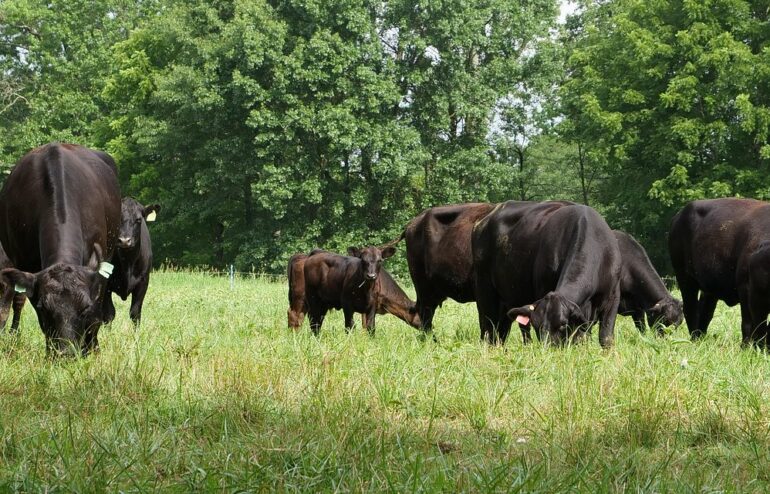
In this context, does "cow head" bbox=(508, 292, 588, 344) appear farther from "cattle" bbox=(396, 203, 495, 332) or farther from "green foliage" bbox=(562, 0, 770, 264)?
"green foliage" bbox=(562, 0, 770, 264)

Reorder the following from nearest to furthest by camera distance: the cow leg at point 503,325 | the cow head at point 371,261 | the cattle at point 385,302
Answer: the cow leg at point 503,325, the cow head at point 371,261, the cattle at point 385,302

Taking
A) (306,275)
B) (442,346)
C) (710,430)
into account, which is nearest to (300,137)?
(306,275)

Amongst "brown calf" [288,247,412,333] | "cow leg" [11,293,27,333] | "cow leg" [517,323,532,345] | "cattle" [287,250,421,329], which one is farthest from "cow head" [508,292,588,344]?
"cow leg" [11,293,27,333]

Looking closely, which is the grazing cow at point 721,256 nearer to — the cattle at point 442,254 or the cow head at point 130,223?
the cattle at point 442,254

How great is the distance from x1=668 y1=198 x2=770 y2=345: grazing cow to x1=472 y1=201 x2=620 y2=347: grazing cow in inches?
59.2

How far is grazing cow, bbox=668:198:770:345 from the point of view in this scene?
9.34 metres

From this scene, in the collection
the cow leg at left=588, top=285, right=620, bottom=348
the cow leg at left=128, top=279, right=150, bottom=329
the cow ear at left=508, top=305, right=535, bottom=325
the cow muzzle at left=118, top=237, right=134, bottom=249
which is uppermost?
the cow muzzle at left=118, top=237, right=134, bottom=249

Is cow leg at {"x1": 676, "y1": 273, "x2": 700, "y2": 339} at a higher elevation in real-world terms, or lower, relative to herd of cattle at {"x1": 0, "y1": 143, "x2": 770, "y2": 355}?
lower

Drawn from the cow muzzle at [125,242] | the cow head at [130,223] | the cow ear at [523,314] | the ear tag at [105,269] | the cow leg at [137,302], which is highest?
the ear tag at [105,269]

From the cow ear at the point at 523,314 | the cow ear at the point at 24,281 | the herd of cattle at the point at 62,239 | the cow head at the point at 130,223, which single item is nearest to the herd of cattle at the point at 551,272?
the cow ear at the point at 523,314

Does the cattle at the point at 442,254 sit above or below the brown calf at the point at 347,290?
above

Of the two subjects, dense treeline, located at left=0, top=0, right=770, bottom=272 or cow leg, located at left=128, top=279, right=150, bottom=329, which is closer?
cow leg, located at left=128, top=279, right=150, bottom=329

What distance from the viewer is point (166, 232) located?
4206cm

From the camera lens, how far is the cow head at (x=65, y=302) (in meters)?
7.07
